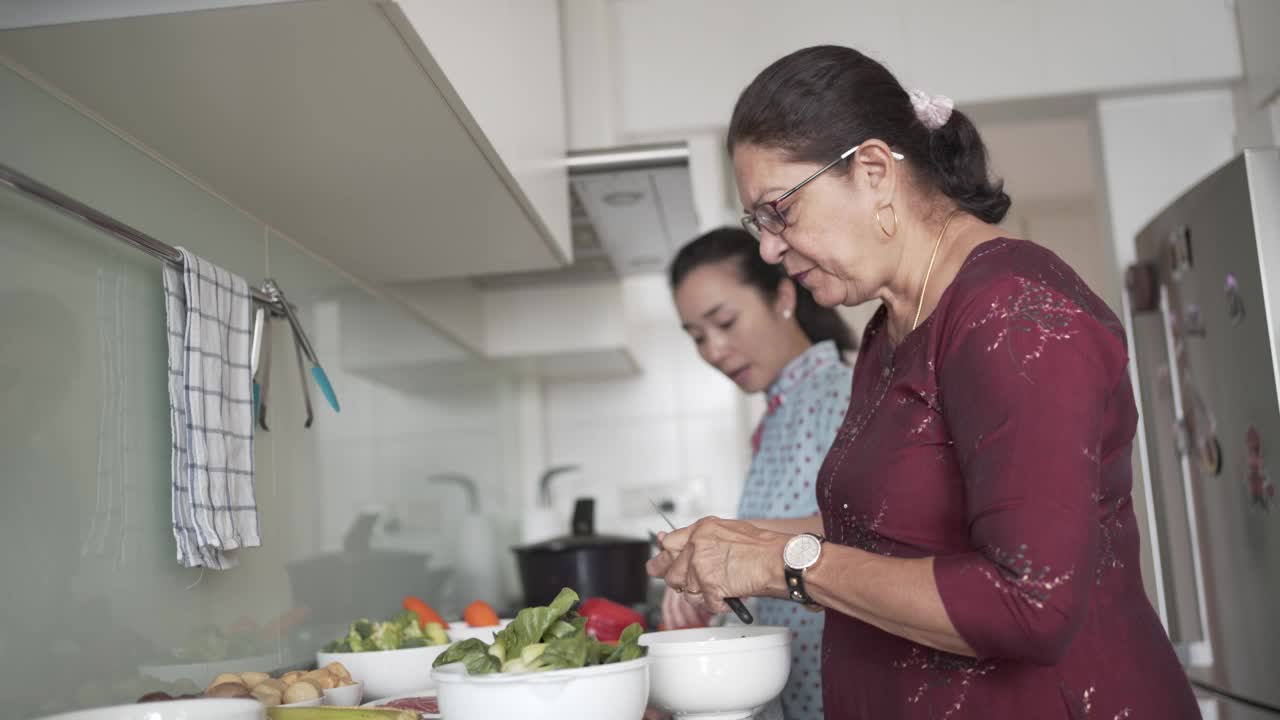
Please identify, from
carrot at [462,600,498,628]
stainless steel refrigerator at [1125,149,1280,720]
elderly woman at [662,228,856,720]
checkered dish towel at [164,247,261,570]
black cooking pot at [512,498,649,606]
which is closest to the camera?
checkered dish towel at [164,247,261,570]

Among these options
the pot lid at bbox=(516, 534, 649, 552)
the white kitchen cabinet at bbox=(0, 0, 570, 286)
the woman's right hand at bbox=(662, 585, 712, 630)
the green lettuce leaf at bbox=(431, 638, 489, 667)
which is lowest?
the woman's right hand at bbox=(662, 585, 712, 630)

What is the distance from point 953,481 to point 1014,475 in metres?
0.15

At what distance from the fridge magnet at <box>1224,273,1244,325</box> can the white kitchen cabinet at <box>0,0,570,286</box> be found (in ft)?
3.82

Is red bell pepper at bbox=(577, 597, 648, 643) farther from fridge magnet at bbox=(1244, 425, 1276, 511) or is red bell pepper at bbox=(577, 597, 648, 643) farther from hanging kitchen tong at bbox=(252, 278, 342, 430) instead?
fridge magnet at bbox=(1244, 425, 1276, 511)

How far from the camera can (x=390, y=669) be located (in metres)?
1.28

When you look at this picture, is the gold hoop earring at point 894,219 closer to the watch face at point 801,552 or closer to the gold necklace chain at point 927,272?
the gold necklace chain at point 927,272

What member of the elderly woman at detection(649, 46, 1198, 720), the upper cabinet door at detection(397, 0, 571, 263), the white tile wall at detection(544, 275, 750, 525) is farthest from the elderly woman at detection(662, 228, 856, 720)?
the white tile wall at detection(544, 275, 750, 525)

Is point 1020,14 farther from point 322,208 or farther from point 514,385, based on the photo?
point 322,208

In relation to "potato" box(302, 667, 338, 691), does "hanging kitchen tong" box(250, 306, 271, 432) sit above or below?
above

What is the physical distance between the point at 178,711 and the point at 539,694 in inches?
10.4

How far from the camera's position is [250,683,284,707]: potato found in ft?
3.40

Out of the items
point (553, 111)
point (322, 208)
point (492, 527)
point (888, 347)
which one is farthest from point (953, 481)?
point (492, 527)

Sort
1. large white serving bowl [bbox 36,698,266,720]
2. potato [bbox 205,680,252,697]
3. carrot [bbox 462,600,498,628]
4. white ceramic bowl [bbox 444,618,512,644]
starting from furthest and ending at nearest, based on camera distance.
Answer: carrot [bbox 462,600,498,628] < white ceramic bowl [bbox 444,618,512,644] < potato [bbox 205,680,252,697] < large white serving bowl [bbox 36,698,266,720]

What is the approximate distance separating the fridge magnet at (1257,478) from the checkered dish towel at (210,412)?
62.0 inches
